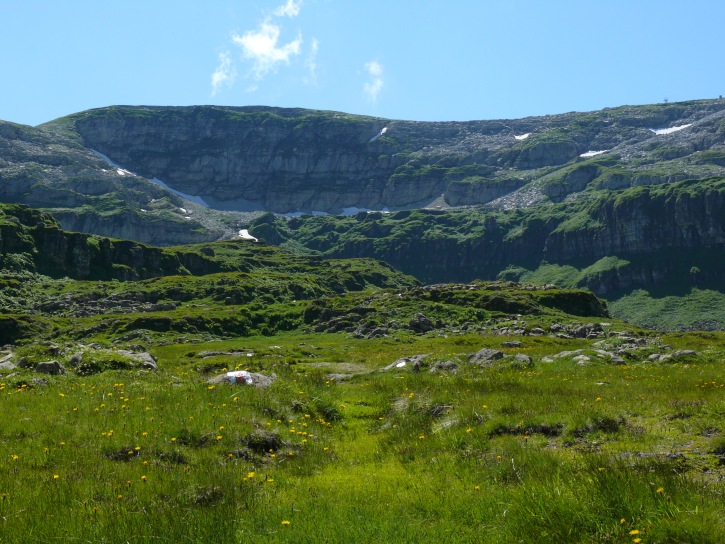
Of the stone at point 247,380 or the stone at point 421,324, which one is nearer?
the stone at point 247,380

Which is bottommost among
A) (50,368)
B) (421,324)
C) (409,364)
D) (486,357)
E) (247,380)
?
(421,324)

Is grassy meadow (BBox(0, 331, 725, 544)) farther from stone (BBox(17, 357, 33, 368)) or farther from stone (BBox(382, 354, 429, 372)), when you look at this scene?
stone (BBox(382, 354, 429, 372))

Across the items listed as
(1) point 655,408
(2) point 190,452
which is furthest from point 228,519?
(1) point 655,408

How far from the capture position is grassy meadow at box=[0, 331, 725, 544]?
8281 mm

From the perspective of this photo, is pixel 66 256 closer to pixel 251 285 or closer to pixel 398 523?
pixel 251 285

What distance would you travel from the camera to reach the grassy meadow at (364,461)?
8.28 m

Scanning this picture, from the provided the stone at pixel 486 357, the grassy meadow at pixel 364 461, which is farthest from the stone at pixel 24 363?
the stone at pixel 486 357

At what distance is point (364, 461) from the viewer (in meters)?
13.6

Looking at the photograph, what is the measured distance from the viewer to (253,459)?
13109 mm

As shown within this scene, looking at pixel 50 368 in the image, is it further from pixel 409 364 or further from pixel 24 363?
pixel 409 364

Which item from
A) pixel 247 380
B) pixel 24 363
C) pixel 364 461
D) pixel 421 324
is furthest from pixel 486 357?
pixel 421 324

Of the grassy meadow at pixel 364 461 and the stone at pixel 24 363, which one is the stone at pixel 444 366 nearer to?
the grassy meadow at pixel 364 461

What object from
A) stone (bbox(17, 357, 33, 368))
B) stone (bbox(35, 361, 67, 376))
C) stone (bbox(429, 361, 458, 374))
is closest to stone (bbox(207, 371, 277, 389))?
stone (bbox(35, 361, 67, 376))

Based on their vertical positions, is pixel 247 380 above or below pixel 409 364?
above
